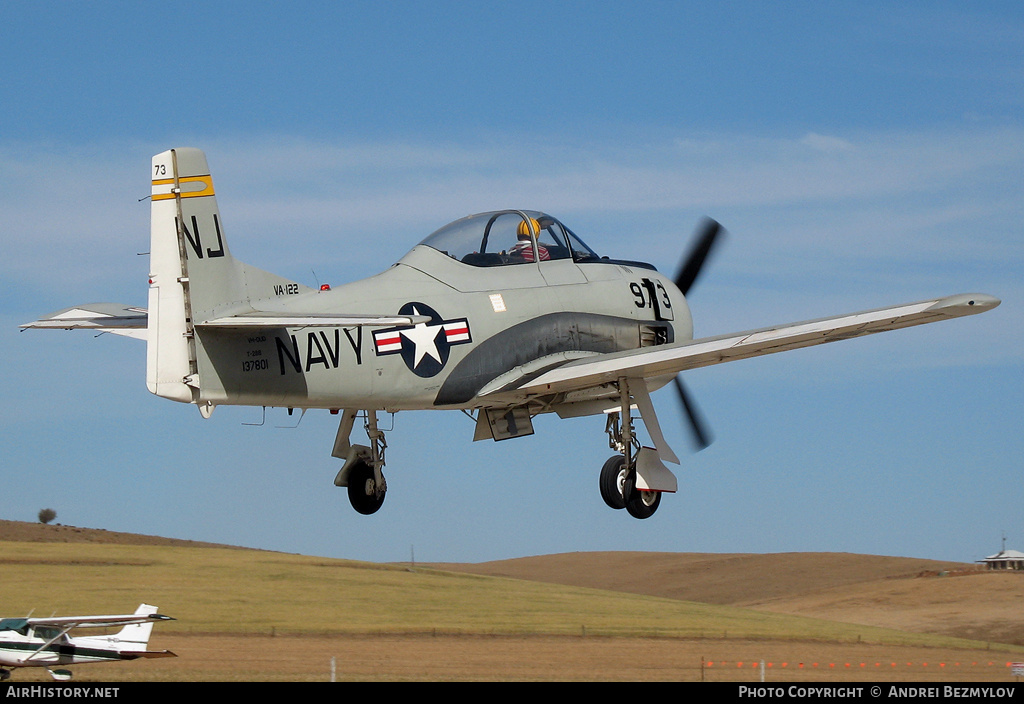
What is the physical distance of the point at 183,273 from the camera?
13336 millimetres

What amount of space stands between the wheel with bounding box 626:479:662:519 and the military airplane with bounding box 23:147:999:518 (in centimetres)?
2

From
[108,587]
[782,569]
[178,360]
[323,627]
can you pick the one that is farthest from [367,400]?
[782,569]

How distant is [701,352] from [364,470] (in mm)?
5047

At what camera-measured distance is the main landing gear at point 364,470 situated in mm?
16609

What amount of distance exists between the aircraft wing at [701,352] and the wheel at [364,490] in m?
2.16

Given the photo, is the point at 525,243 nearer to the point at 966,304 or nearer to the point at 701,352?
the point at 701,352

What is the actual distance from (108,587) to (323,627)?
12.3 m

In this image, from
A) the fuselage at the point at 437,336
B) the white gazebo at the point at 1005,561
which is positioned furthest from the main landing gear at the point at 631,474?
the white gazebo at the point at 1005,561

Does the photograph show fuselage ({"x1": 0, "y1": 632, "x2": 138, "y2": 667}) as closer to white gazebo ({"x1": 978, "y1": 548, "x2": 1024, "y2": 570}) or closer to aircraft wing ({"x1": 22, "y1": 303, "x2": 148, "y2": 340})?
aircraft wing ({"x1": 22, "y1": 303, "x2": 148, "y2": 340})

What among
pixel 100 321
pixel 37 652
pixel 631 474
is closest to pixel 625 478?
pixel 631 474

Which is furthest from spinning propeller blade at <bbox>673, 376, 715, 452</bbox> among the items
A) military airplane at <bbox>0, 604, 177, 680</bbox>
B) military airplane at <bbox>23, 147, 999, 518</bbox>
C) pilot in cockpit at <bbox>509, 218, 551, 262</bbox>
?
military airplane at <bbox>0, 604, 177, 680</bbox>

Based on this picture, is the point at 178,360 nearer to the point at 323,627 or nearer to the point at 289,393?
the point at 289,393

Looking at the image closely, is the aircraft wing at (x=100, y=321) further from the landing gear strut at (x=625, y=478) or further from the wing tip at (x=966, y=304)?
the wing tip at (x=966, y=304)

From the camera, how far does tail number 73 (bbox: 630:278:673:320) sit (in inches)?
742
